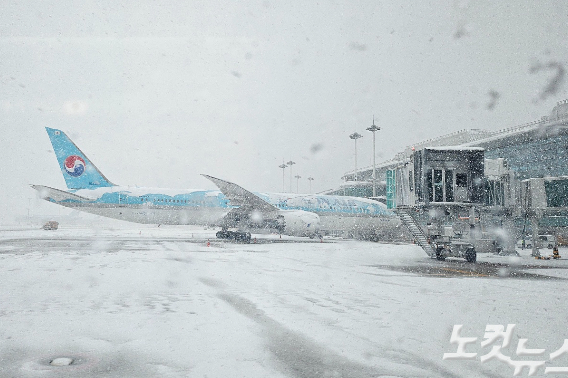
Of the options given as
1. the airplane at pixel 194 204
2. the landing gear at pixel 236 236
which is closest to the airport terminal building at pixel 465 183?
the airplane at pixel 194 204

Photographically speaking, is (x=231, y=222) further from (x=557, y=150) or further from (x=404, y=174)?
(x=557, y=150)

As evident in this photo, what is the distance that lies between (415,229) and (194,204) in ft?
50.7

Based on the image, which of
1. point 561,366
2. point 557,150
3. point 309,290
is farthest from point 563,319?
point 557,150

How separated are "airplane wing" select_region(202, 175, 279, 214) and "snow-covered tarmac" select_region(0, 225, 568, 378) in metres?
14.4

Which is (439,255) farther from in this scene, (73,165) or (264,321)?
(73,165)

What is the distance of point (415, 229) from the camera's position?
19109 millimetres

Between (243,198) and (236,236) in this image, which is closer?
(243,198)

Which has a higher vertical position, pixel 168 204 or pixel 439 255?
pixel 168 204

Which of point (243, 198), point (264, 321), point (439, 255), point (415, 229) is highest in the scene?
point (243, 198)

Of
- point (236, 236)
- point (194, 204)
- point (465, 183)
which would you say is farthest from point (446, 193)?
point (194, 204)

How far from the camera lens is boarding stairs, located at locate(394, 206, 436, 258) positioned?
58.7 ft

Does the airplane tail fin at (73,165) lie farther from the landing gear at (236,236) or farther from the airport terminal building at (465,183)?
the airport terminal building at (465,183)

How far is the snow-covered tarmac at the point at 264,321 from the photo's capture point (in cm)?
439

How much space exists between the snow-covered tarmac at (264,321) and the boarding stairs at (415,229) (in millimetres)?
6097
